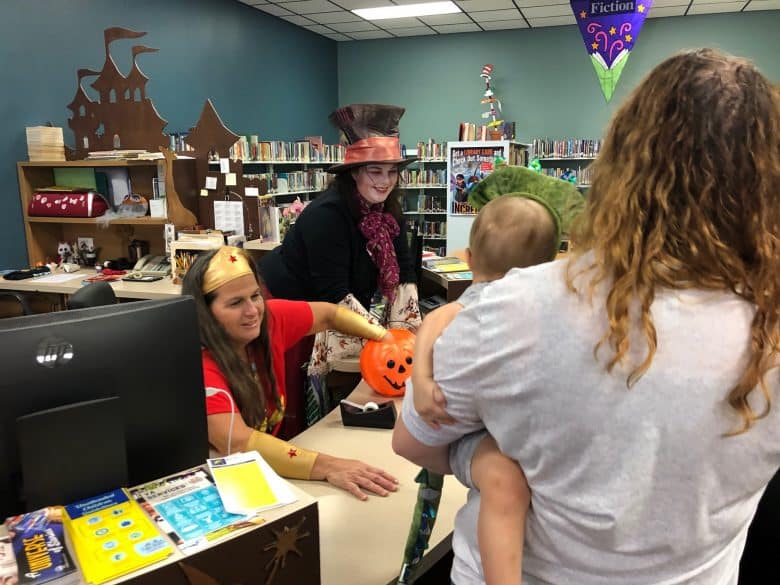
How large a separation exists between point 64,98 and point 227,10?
8.27 ft

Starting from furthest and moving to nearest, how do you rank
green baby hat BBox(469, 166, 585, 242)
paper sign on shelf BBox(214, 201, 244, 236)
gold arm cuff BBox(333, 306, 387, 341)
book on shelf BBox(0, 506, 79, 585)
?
paper sign on shelf BBox(214, 201, 244, 236) < gold arm cuff BBox(333, 306, 387, 341) < green baby hat BBox(469, 166, 585, 242) < book on shelf BBox(0, 506, 79, 585)

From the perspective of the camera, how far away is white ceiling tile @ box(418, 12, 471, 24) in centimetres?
765

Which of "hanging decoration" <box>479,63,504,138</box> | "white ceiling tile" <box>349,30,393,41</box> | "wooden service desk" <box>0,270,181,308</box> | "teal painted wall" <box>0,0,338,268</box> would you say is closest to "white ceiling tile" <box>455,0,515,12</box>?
"hanging decoration" <box>479,63,504,138</box>

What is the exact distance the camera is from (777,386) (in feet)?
2.19

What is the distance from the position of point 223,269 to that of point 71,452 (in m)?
0.77

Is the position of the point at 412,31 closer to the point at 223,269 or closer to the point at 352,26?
the point at 352,26

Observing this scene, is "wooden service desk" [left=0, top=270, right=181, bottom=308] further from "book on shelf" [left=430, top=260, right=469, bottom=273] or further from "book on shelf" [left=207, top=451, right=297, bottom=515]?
"book on shelf" [left=207, top=451, right=297, bottom=515]

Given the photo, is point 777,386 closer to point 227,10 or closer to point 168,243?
point 168,243

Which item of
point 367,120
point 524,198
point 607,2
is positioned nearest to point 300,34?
point 607,2

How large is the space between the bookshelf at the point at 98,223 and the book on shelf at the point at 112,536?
11.5 ft

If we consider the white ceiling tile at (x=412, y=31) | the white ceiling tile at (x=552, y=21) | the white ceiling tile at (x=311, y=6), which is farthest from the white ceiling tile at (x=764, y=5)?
the white ceiling tile at (x=311, y=6)

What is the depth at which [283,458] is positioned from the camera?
1526 millimetres

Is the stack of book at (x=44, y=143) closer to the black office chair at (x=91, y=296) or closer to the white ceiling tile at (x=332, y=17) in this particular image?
the black office chair at (x=91, y=296)

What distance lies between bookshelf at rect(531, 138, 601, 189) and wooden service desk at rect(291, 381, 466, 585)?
6.93m
